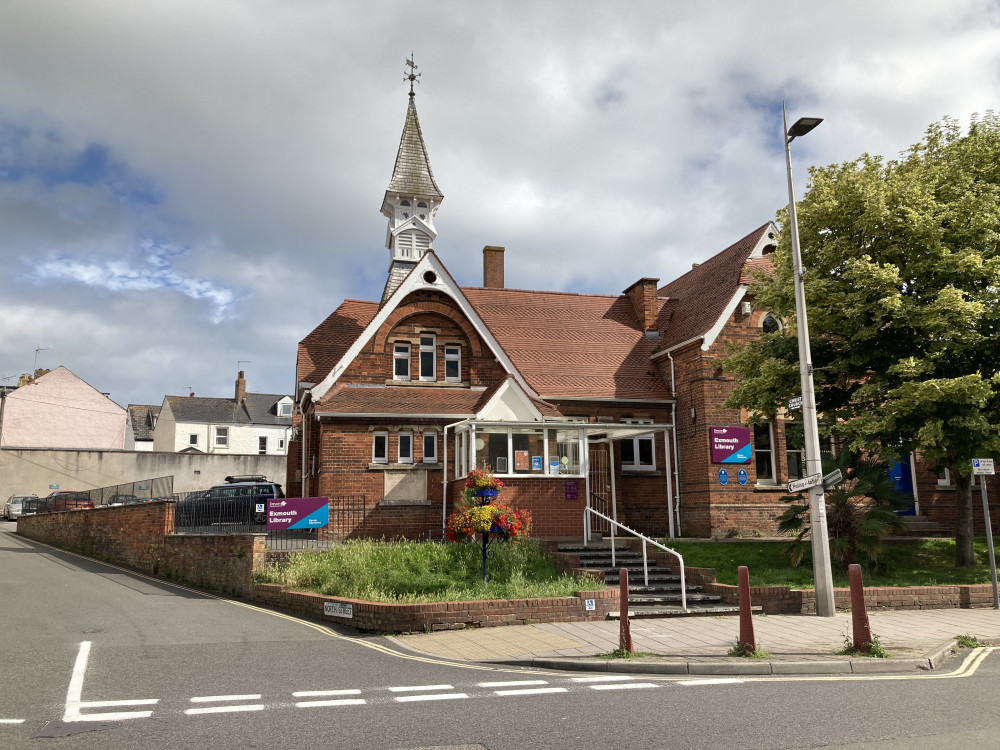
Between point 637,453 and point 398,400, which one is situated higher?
point 398,400

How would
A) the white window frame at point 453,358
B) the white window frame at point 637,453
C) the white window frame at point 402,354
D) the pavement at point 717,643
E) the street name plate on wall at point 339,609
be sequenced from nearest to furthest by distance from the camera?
the pavement at point 717,643
the street name plate on wall at point 339,609
the white window frame at point 402,354
the white window frame at point 453,358
the white window frame at point 637,453

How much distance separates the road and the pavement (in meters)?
0.40

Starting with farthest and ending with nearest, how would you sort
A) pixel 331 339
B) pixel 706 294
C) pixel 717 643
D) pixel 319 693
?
pixel 706 294, pixel 331 339, pixel 717 643, pixel 319 693

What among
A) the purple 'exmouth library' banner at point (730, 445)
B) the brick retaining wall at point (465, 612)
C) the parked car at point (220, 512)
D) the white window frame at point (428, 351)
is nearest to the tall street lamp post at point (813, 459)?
the brick retaining wall at point (465, 612)

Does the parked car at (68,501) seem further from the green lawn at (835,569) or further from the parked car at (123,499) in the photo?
the green lawn at (835,569)

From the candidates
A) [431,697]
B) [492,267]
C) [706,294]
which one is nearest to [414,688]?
[431,697]

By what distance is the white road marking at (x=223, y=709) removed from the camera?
24.6 feet

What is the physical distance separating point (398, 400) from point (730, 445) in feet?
31.4

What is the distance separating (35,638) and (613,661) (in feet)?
26.8

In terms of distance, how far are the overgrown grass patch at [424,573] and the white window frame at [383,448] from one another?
4.49 meters

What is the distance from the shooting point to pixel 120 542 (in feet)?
71.1

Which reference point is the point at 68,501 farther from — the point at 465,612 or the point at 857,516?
the point at 857,516

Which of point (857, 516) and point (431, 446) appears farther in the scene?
point (431, 446)

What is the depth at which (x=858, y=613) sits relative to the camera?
32.9 feet
